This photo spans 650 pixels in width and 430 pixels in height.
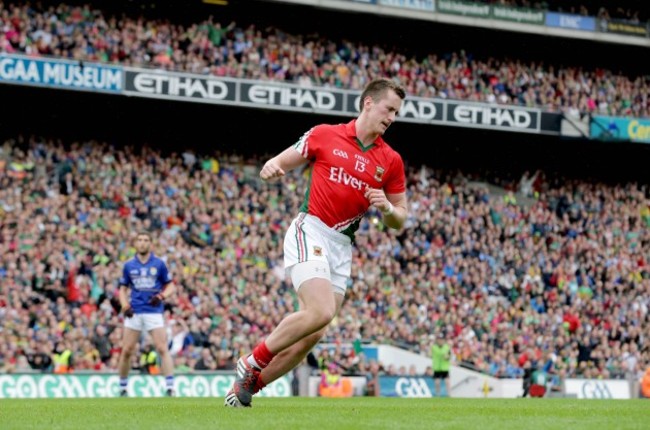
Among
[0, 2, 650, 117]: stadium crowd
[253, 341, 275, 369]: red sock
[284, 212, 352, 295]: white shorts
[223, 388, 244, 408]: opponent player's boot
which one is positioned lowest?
[223, 388, 244, 408]: opponent player's boot

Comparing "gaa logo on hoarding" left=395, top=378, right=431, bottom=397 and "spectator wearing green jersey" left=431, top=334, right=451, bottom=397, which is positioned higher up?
"spectator wearing green jersey" left=431, top=334, right=451, bottom=397

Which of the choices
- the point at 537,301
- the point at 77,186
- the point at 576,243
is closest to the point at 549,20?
the point at 576,243

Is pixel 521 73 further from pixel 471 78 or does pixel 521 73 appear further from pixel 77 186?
pixel 77 186

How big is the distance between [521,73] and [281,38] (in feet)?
27.5

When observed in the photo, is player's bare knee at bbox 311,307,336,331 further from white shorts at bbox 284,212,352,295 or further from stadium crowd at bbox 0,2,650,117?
stadium crowd at bbox 0,2,650,117

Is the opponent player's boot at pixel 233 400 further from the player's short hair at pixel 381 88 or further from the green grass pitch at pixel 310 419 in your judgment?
the player's short hair at pixel 381 88

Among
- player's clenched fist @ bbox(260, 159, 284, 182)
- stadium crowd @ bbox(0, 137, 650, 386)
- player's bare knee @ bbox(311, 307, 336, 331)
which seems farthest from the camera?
stadium crowd @ bbox(0, 137, 650, 386)

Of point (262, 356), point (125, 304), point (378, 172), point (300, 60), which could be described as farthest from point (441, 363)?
point (262, 356)

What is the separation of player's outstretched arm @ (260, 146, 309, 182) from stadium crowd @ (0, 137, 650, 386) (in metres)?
14.0

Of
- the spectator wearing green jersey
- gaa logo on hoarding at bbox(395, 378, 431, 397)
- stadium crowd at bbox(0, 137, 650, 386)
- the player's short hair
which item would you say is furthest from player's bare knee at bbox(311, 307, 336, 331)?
the spectator wearing green jersey

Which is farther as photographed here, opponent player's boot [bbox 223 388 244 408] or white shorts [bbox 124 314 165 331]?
white shorts [bbox 124 314 165 331]

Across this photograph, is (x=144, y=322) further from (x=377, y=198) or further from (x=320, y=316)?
(x=377, y=198)

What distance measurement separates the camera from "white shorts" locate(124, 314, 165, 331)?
16.2 meters

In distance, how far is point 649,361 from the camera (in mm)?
30734
